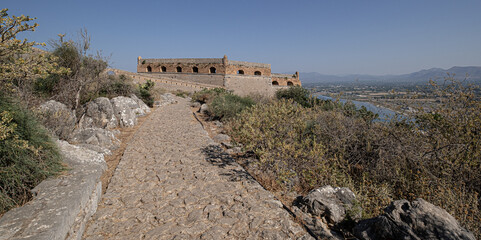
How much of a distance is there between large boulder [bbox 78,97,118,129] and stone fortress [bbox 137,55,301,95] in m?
19.7

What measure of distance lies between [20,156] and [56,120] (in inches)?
132

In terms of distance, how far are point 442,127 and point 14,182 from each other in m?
6.47

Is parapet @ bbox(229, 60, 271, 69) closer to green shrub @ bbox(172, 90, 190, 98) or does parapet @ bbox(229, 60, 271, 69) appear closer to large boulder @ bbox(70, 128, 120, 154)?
green shrub @ bbox(172, 90, 190, 98)

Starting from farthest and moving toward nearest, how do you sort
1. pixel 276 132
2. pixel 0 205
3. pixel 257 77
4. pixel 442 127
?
pixel 257 77
pixel 276 132
pixel 442 127
pixel 0 205

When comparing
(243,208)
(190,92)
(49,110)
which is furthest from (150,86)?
(243,208)

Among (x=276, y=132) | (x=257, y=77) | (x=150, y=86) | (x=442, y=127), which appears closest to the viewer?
(x=442, y=127)

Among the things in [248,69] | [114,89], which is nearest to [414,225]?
[114,89]

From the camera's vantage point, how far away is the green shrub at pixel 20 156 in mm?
2668

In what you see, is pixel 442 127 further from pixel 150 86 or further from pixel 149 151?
pixel 150 86

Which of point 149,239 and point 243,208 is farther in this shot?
point 243,208

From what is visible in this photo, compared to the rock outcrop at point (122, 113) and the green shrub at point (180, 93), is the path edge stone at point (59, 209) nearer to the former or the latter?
the rock outcrop at point (122, 113)

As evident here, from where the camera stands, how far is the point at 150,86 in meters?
16.5

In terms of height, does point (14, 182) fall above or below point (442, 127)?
below

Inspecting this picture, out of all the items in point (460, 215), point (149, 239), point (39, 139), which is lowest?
point (149, 239)
